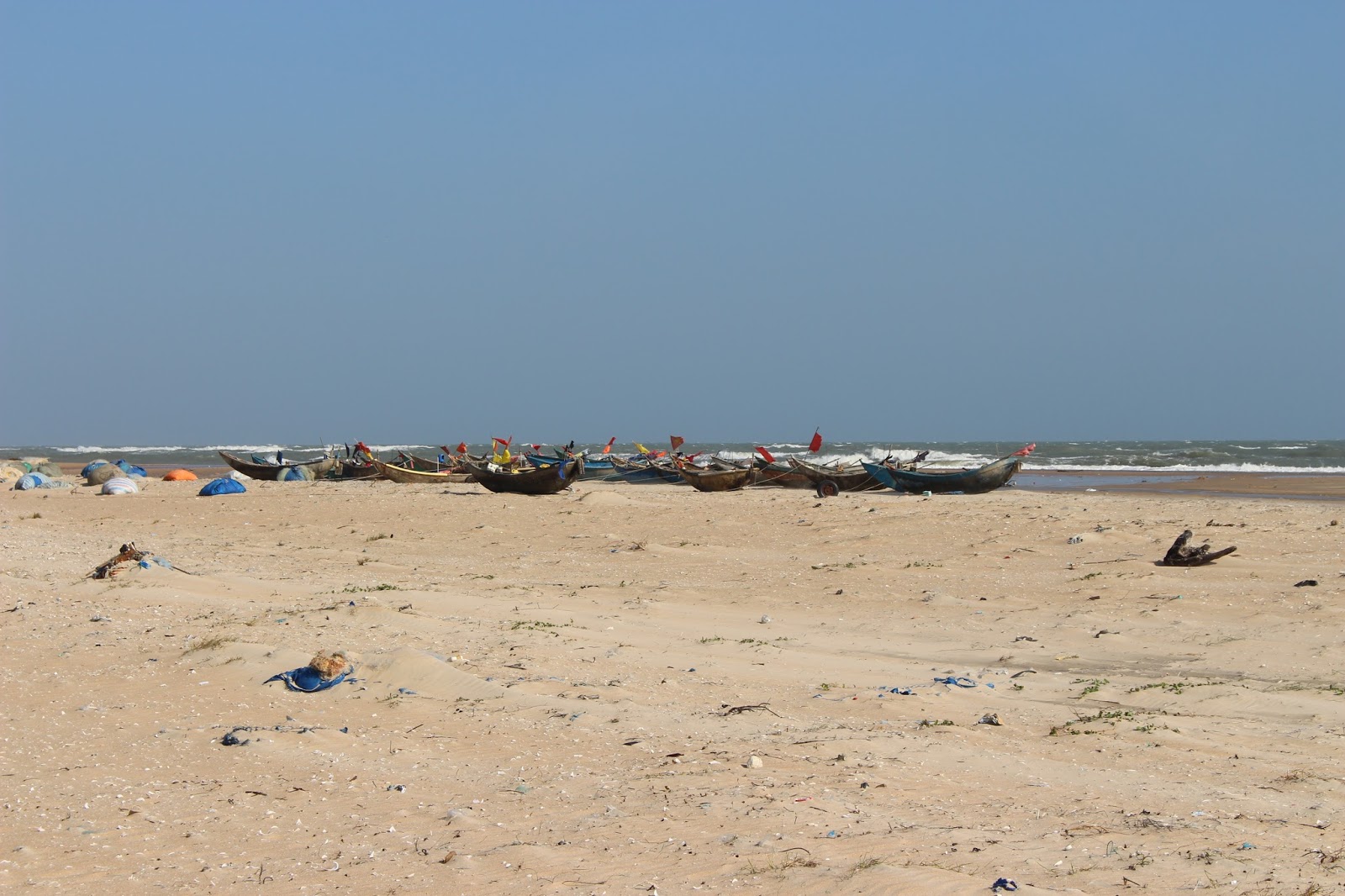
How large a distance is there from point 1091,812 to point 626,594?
7.48 metres

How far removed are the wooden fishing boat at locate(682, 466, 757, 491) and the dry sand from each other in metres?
15.2

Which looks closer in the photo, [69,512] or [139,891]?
[139,891]

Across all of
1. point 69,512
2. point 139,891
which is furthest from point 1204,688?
point 69,512

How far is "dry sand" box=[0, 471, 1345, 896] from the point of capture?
479cm

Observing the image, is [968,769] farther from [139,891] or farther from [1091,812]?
[139,891]

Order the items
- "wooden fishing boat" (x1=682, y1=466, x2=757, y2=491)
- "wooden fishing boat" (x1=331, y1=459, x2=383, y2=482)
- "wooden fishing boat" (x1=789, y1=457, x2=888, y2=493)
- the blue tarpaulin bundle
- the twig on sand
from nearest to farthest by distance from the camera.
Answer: the twig on sand, the blue tarpaulin bundle, "wooden fishing boat" (x1=789, y1=457, x2=888, y2=493), "wooden fishing boat" (x1=682, y1=466, x2=757, y2=491), "wooden fishing boat" (x1=331, y1=459, x2=383, y2=482)

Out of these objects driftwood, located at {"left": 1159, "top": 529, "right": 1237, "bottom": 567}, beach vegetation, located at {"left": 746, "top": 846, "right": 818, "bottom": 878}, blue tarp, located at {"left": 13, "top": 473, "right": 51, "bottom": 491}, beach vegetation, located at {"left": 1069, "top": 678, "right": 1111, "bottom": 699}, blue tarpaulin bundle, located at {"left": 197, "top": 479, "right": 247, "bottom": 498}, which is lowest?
blue tarp, located at {"left": 13, "top": 473, "right": 51, "bottom": 491}

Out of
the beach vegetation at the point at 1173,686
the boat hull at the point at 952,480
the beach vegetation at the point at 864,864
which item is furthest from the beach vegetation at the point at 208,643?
the boat hull at the point at 952,480

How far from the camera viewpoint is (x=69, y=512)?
73.4ft

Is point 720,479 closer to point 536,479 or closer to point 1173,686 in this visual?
point 536,479

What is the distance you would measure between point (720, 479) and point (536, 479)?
611 cm

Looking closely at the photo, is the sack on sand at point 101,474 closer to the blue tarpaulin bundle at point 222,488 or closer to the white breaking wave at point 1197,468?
the blue tarpaulin bundle at point 222,488

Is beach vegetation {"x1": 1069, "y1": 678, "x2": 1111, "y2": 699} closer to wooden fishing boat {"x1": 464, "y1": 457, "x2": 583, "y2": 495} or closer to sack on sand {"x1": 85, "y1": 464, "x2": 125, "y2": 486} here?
wooden fishing boat {"x1": 464, "y1": 457, "x2": 583, "y2": 495}

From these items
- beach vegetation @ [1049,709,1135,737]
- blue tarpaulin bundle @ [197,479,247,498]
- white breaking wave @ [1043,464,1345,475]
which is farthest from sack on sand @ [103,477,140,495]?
white breaking wave @ [1043,464,1345,475]
